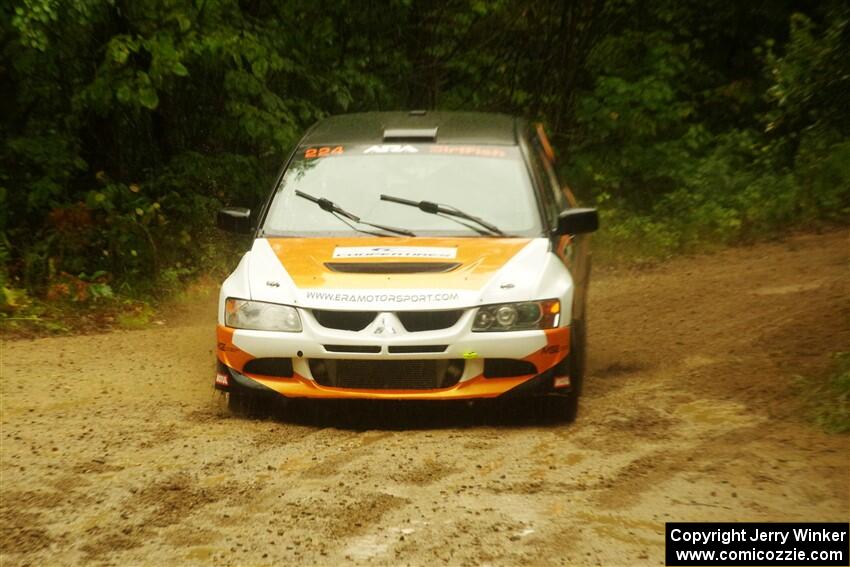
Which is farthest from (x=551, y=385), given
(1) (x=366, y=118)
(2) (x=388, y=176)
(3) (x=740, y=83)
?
(3) (x=740, y=83)

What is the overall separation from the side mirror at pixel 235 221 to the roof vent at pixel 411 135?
3.51 ft

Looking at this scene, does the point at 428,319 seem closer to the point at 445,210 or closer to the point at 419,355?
the point at 419,355

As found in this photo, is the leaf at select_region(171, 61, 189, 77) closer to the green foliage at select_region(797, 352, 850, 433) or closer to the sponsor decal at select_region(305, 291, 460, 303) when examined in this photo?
the sponsor decal at select_region(305, 291, 460, 303)

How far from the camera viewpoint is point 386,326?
643cm

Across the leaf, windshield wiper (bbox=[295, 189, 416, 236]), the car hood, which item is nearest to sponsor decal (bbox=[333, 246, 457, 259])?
the car hood

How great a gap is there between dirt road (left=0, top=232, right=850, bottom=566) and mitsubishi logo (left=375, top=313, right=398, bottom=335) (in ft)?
1.80

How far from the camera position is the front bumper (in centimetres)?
643

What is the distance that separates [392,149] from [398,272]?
1.43m

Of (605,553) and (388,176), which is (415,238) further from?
(605,553)

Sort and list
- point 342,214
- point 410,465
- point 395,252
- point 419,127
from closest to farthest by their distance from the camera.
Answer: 1. point 410,465
2. point 395,252
3. point 342,214
4. point 419,127

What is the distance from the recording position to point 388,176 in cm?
767

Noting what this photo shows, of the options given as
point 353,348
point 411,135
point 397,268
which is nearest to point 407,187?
point 411,135

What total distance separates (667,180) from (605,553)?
12486mm

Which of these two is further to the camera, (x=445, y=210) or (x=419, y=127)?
(x=419, y=127)
